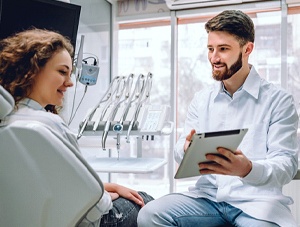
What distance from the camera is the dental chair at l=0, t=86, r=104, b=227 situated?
819mm

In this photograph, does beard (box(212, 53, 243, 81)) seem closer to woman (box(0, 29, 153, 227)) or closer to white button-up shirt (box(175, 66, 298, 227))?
white button-up shirt (box(175, 66, 298, 227))

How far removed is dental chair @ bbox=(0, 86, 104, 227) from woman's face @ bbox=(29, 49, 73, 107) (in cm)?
29

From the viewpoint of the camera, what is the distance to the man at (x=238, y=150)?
127 cm

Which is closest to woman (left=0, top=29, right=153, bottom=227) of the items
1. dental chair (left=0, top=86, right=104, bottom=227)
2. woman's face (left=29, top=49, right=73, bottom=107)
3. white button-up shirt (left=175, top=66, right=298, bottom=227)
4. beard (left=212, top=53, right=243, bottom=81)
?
woman's face (left=29, top=49, right=73, bottom=107)

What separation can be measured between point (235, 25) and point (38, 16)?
1164 mm

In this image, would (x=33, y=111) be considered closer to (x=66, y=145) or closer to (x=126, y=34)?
(x=66, y=145)

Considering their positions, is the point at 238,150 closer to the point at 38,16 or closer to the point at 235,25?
the point at 235,25

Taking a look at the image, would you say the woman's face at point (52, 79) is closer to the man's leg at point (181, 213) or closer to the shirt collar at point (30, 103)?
the shirt collar at point (30, 103)

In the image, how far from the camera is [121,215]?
4.45ft

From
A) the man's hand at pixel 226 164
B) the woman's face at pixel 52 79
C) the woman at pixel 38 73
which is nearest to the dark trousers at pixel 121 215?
the woman at pixel 38 73

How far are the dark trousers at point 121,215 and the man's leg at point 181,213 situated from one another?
4cm

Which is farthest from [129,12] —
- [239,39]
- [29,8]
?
[239,39]

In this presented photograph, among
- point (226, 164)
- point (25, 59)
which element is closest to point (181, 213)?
point (226, 164)

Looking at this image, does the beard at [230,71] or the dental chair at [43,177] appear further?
the beard at [230,71]
